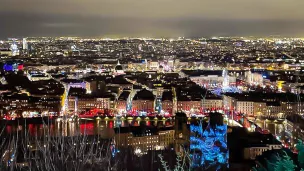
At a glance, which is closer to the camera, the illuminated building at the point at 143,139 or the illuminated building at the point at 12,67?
the illuminated building at the point at 143,139

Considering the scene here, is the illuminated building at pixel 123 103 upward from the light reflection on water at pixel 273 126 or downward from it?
upward

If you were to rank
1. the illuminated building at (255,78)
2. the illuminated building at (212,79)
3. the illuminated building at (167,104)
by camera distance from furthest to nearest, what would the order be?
1. the illuminated building at (212,79)
2. the illuminated building at (255,78)
3. the illuminated building at (167,104)

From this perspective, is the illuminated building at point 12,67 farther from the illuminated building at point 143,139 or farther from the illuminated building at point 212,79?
the illuminated building at point 143,139

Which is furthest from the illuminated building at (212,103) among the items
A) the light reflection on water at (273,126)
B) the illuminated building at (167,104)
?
the light reflection on water at (273,126)

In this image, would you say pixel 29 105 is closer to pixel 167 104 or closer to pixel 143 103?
pixel 143 103

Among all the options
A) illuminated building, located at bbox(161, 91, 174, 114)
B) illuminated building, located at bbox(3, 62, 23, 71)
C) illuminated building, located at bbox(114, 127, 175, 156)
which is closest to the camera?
illuminated building, located at bbox(114, 127, 175, 156)

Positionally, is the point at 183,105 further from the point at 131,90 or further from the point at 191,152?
the point at 191,152

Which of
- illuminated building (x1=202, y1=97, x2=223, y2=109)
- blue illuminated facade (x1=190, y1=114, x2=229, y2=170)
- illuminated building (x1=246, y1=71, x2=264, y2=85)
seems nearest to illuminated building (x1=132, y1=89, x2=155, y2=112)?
illuminated building (x1=202, y1=97, x2=223, y2=109)

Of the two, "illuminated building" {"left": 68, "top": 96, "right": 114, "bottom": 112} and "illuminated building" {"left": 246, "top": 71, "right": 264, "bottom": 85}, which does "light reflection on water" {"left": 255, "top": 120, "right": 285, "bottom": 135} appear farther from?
"illuminated building" {"left": 246, "top": 71, "right": 264, "bottom": 85}
